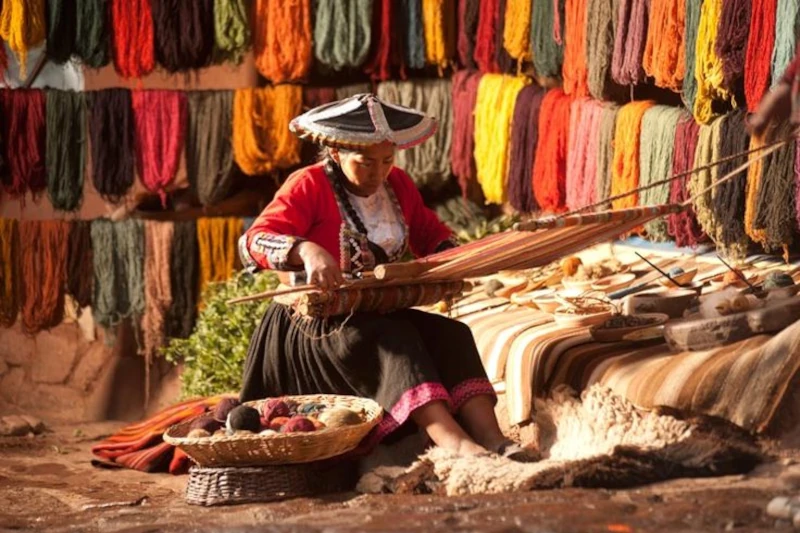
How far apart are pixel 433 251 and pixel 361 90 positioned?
11.4 ft

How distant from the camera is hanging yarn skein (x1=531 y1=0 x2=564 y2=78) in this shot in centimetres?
831

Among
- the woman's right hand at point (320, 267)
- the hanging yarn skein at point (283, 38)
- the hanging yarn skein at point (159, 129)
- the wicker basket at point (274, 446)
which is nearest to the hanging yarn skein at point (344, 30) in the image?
the hanging yarn skein at point (283, 38)

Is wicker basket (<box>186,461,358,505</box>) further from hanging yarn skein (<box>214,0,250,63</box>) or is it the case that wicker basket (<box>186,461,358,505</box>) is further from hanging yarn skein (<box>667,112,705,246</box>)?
hanging yarn skein (<box>214,0,250,63</box>)

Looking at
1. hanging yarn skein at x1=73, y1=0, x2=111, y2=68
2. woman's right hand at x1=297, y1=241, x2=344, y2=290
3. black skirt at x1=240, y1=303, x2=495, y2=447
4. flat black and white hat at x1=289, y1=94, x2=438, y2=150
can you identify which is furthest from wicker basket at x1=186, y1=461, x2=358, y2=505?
hanging yarn skein at x1=73, y1=0, x2=111, y2=68

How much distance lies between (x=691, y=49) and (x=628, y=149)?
2.50ft

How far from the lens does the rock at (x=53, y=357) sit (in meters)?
9.83

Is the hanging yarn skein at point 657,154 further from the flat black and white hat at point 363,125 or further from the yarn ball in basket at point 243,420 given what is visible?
the yarn ball in basket at point 243,420

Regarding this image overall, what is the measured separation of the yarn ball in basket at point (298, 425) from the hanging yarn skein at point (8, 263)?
4.27 meters

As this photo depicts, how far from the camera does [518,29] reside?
852cm

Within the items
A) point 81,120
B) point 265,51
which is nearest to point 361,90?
point 265,51

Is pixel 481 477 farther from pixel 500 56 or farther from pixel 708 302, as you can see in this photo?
pixel 500 56

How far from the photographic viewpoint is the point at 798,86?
4633mm

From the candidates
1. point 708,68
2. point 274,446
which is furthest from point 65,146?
point 274,446

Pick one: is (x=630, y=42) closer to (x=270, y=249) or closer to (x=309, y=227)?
(x=309, y=227)
